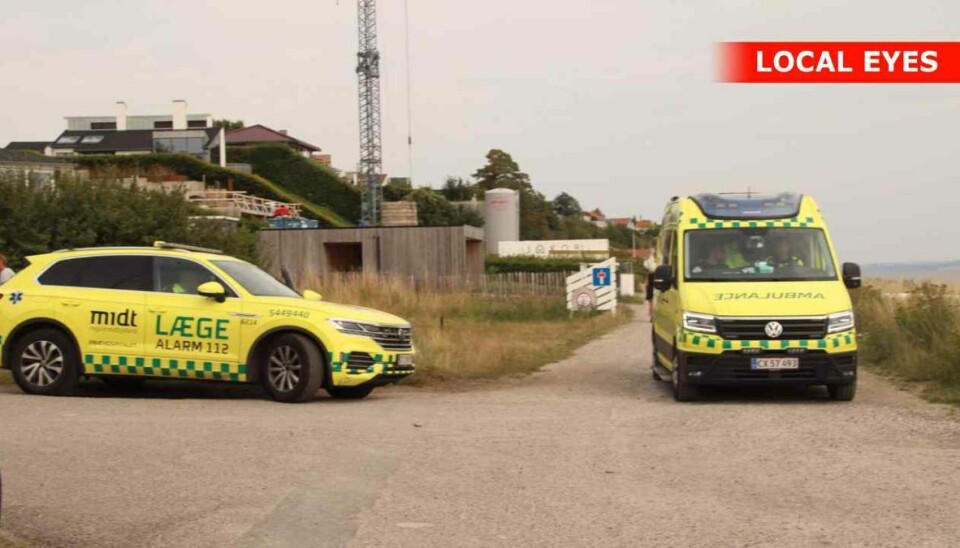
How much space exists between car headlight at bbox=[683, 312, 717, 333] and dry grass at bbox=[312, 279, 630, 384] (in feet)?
14.9

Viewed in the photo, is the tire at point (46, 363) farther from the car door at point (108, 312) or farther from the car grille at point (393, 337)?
the car grille at point (393, 337)

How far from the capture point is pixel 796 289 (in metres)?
14.6

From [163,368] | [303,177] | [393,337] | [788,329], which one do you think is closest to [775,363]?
[788,329]

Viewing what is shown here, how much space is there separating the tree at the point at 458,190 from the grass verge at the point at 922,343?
3598 inches

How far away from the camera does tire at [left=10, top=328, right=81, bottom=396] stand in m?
14.7

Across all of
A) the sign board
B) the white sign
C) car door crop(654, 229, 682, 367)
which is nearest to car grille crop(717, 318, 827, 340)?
car door crop(654, 229, 682, 367)

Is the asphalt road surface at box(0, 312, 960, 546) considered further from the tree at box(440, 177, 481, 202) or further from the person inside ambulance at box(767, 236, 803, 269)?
the tree at box(440, 177, 481, 202)

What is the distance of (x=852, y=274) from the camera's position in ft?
48.4

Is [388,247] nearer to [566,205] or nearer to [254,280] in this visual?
[254,280]

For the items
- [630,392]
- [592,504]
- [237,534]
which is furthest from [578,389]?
[237,534]

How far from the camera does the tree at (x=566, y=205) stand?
150250mm

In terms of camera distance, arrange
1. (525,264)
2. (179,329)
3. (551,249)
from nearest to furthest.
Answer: (179,329) → (525,264) → (551,249)

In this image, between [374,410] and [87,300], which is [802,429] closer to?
[374,410]

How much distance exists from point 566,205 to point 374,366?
13835cm
